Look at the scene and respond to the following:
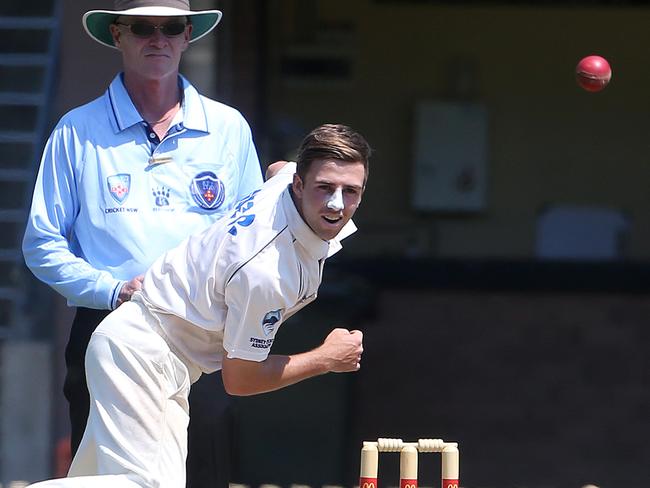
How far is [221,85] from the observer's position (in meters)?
9.06

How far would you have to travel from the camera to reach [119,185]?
3963 millimetres

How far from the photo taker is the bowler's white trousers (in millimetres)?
3479

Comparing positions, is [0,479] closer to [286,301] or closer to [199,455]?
[199,455]

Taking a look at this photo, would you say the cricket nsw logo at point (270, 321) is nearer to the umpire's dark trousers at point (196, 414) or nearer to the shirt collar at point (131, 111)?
the umpire's dark trousers at point (196, 414)

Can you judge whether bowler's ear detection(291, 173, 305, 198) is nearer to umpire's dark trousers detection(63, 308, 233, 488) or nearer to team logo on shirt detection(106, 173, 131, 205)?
team logo on shirt detection(106, 173, 131, 205)

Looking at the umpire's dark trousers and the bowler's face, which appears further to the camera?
the umpire's dark trousers

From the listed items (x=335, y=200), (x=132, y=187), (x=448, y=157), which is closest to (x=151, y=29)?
(x=132, y=187)

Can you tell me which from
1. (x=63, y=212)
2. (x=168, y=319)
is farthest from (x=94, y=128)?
(x=168, y=319)

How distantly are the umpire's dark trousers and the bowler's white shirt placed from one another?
46 cm

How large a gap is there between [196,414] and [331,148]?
1.04 meters

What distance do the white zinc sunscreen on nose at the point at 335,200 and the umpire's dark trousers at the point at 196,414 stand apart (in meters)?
0.89

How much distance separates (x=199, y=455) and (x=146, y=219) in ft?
2.30

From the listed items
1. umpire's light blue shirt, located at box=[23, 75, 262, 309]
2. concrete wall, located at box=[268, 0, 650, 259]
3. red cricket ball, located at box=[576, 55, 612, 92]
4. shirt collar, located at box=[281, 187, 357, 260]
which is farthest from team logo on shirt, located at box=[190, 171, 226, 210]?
concrete wall, located at box=[268, 0, 650, 259]

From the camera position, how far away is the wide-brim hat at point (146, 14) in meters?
3.94
